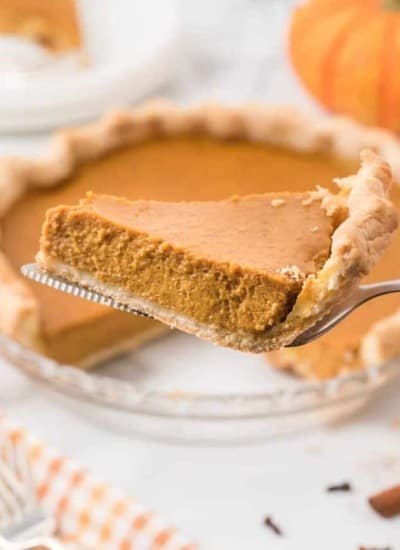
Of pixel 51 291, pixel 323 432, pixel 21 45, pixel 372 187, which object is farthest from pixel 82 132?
pixel 372 187

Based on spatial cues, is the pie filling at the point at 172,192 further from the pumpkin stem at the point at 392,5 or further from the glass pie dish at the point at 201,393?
the pumpkin stem at the point at 392,5

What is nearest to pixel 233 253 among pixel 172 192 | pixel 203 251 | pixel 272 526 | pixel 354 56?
pixel 203 251

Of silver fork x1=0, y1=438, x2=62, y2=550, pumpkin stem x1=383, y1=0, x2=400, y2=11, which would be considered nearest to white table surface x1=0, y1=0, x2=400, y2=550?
silver fork x1=0, y1=438, x2=62, y2=550

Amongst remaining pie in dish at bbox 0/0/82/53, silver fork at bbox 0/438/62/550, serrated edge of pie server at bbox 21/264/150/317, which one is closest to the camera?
serrated edge of pie server at bbox 21/264/150/317

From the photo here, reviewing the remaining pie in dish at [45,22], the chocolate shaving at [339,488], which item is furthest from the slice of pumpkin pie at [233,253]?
the remaining pie in dish at [45,22]

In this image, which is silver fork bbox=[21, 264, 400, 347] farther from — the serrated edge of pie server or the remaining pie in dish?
the remaining pie in dish
